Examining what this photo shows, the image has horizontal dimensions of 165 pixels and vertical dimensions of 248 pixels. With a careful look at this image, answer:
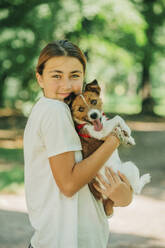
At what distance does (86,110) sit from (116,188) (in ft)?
1.50

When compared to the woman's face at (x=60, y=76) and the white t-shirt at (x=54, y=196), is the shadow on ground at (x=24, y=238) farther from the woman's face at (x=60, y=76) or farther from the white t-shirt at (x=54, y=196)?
the woman's face at (x=60, y=76)

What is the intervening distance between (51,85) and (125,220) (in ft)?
15.1

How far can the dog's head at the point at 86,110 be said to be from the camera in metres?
2.01

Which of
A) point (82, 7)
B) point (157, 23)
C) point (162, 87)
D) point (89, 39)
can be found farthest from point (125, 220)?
point (162, 87)

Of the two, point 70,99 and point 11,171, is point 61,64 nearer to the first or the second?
point 70,99

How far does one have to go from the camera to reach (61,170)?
68.5 inches

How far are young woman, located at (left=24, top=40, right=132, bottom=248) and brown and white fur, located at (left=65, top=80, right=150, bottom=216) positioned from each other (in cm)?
6

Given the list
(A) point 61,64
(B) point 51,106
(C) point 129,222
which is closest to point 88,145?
(B) point 51,106

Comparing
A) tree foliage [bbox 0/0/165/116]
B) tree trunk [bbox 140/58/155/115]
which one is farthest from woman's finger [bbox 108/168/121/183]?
tree trunk [bbox 140/58/155/115]

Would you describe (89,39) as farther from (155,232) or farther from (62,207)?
(62,207)

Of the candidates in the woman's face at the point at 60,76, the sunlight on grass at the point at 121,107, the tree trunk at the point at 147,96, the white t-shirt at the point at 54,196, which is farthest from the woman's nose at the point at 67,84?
the sunlight on grass at the point at 121,107

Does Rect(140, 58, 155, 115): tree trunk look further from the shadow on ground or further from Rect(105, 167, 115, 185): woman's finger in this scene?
Rect(105, 167, 115, 185): woman's finger

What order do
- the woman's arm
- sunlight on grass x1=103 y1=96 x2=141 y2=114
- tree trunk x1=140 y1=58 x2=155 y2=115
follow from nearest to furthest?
the woman's arm < tree trunk x1=140 y1=58 x2=155 y2=115 < sunlight on grass x1=103 y1=96 x2=141 y2=114

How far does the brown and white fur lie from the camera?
199cm
